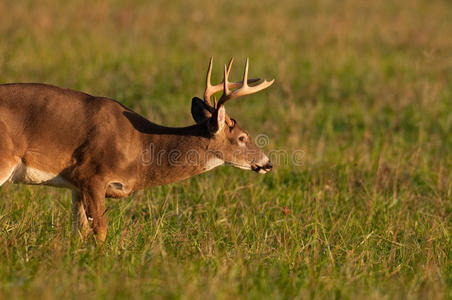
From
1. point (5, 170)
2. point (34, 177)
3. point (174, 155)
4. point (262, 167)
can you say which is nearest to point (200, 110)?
point (174, 155)

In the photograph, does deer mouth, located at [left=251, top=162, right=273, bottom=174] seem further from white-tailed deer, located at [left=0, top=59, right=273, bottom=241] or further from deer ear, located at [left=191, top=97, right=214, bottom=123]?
deer ear, located at [left=191, top=97, right=214, bottom=123]

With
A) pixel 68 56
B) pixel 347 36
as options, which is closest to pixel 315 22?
pixel 347 36

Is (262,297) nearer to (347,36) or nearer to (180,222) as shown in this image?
(180,222)

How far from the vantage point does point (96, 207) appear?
5359mm

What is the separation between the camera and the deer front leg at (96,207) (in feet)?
17.6

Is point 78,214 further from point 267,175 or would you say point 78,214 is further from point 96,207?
point 267,175

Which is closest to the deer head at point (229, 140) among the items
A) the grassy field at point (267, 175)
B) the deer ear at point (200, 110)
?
the deer ear at point (200, 110)

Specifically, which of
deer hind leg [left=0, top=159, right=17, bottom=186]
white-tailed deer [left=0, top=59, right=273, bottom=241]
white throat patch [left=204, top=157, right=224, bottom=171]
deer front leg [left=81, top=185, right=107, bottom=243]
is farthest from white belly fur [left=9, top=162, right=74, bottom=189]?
white throat patch [left=204, top=157, right=224, bottom=171]

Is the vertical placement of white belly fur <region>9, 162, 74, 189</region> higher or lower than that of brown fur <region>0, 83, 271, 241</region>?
lower

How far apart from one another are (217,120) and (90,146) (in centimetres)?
104

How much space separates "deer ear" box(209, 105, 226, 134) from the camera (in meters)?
5.70

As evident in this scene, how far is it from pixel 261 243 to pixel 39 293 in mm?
1979

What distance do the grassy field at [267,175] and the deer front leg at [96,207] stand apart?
0.11m

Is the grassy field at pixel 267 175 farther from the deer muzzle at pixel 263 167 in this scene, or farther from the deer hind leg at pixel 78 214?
the deer muzzle at pixel 263 167
